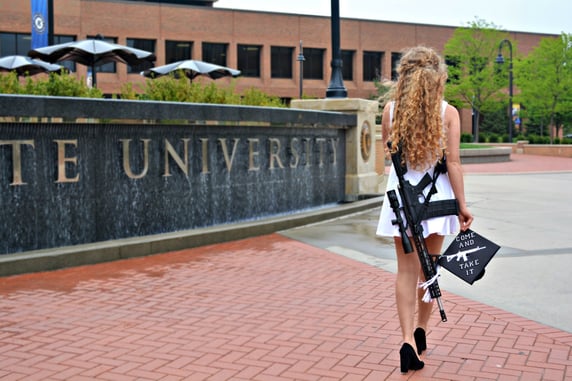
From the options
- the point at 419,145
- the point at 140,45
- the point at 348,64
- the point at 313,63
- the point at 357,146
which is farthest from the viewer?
the point at 348,64

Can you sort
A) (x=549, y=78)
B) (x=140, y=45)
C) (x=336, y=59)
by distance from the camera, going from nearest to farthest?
(x=336, y=59) < (x=549, y=78) < (x=140, y=45)

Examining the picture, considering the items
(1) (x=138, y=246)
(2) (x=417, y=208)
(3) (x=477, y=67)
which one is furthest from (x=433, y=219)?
(3) (x=477, y=67)

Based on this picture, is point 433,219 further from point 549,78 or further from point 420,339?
point 549,78

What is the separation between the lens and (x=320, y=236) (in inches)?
404

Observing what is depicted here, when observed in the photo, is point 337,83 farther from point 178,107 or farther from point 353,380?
point 353,380

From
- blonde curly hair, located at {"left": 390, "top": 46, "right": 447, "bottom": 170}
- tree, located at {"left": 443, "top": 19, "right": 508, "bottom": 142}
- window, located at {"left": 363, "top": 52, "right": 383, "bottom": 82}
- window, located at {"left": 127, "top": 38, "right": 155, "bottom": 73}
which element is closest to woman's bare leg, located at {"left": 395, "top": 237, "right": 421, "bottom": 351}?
blonde curly hair, located at {"left": 390, "top": 46, "right": 447, "bottom": 170}

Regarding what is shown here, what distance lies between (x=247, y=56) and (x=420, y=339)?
5810 cm

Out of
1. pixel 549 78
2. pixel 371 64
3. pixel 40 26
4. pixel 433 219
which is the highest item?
pixel 371 64

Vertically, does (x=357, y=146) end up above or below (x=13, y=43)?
below

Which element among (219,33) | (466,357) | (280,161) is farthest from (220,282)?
(219,33)

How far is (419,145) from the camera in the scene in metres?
4.55

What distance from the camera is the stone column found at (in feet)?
46.7

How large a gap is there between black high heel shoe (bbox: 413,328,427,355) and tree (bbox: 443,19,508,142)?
47460 mm

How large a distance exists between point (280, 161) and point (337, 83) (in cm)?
426
